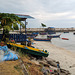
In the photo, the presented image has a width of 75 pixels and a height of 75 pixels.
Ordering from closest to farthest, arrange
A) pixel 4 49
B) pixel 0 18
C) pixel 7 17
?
pixel 4 49, pixel 7 17, pixel 0 18

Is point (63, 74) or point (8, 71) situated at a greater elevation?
point (8, 71)

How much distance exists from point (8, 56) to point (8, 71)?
224 centimetres

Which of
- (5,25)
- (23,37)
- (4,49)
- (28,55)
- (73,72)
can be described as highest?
(5,25)

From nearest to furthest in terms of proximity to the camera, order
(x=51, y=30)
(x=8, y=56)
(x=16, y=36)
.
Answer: (x=8, y=56), (x=16, y=36), (x=51, y=30)

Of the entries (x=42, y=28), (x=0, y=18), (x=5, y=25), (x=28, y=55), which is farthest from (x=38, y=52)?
(x=42, y=28)

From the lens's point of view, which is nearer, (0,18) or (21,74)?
(21,74)

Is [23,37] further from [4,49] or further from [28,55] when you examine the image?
[4,49]

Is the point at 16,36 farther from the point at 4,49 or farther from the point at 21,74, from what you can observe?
the point at 21,74

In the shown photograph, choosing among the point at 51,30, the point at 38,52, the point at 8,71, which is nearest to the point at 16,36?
the point at 38,52

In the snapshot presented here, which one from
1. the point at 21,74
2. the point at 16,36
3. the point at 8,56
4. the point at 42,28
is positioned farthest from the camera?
the point at 42,28

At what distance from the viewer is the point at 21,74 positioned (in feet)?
18.2

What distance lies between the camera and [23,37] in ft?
41.0

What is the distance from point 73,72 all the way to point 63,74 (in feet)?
4.72

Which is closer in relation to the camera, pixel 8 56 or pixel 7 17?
pixel 8 56
